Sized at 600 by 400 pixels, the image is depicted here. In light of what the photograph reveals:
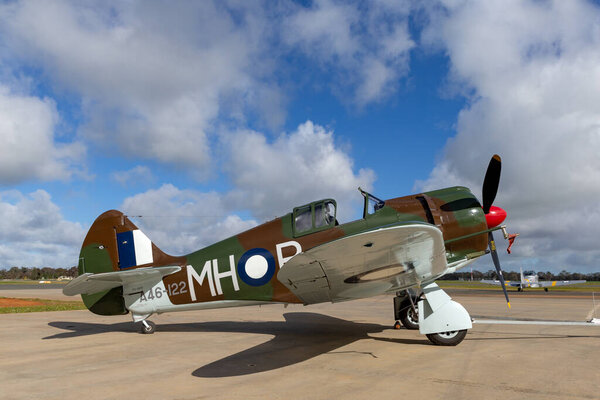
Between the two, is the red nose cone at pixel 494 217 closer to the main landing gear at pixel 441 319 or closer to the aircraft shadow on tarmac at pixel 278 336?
the main landing gear at pixel 441 319

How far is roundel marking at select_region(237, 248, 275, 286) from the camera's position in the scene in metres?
7.67

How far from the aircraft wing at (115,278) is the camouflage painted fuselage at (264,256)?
0.60 ft

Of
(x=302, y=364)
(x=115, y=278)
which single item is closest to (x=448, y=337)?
(x=302, y=364)

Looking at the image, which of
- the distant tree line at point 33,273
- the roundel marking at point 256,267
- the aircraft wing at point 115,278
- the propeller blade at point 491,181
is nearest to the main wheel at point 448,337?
the propeller blade at point 491,181

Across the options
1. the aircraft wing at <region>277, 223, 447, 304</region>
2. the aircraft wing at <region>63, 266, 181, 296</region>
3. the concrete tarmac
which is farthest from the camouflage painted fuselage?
the concrete tarmac

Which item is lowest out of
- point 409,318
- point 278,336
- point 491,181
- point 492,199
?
point 409,318

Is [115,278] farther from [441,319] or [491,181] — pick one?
[491,181]

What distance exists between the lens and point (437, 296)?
6.80 m

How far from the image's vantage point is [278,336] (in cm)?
849

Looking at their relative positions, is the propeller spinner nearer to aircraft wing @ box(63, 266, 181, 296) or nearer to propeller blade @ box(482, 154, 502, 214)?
propeller blade @ box(482, 154, 502, 214)

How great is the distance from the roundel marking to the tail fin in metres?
2.20

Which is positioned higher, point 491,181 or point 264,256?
point 491,181

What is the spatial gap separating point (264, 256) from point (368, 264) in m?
2.73

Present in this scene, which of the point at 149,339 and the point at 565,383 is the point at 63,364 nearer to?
the point at 149,339
